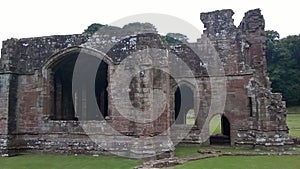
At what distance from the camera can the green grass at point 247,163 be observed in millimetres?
10390

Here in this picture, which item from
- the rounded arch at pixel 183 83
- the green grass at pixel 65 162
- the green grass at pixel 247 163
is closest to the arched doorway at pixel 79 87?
the green grass at pixel 65 162

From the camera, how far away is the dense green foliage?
4109cm

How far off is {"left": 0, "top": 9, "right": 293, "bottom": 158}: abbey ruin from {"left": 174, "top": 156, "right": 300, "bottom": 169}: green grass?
1611mm

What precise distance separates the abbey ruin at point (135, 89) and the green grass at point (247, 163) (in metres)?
1.61

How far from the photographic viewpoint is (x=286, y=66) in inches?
1700

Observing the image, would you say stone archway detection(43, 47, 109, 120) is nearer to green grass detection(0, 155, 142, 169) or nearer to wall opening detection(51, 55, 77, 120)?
wall opening detection(51, 55, 77, 120)

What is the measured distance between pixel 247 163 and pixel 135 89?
432 centimetres

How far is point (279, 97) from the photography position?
1555 cm

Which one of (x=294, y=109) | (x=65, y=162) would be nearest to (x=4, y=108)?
(x=65, y=162)

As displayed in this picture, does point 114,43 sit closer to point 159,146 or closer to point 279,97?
point 159,146

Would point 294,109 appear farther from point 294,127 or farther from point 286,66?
point 294,127

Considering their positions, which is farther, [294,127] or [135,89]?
[294,127]

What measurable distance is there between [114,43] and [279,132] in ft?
25.5

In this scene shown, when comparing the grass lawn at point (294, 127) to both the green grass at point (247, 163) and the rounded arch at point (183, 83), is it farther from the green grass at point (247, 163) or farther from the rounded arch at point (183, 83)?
the green grass at point (247, 163)
